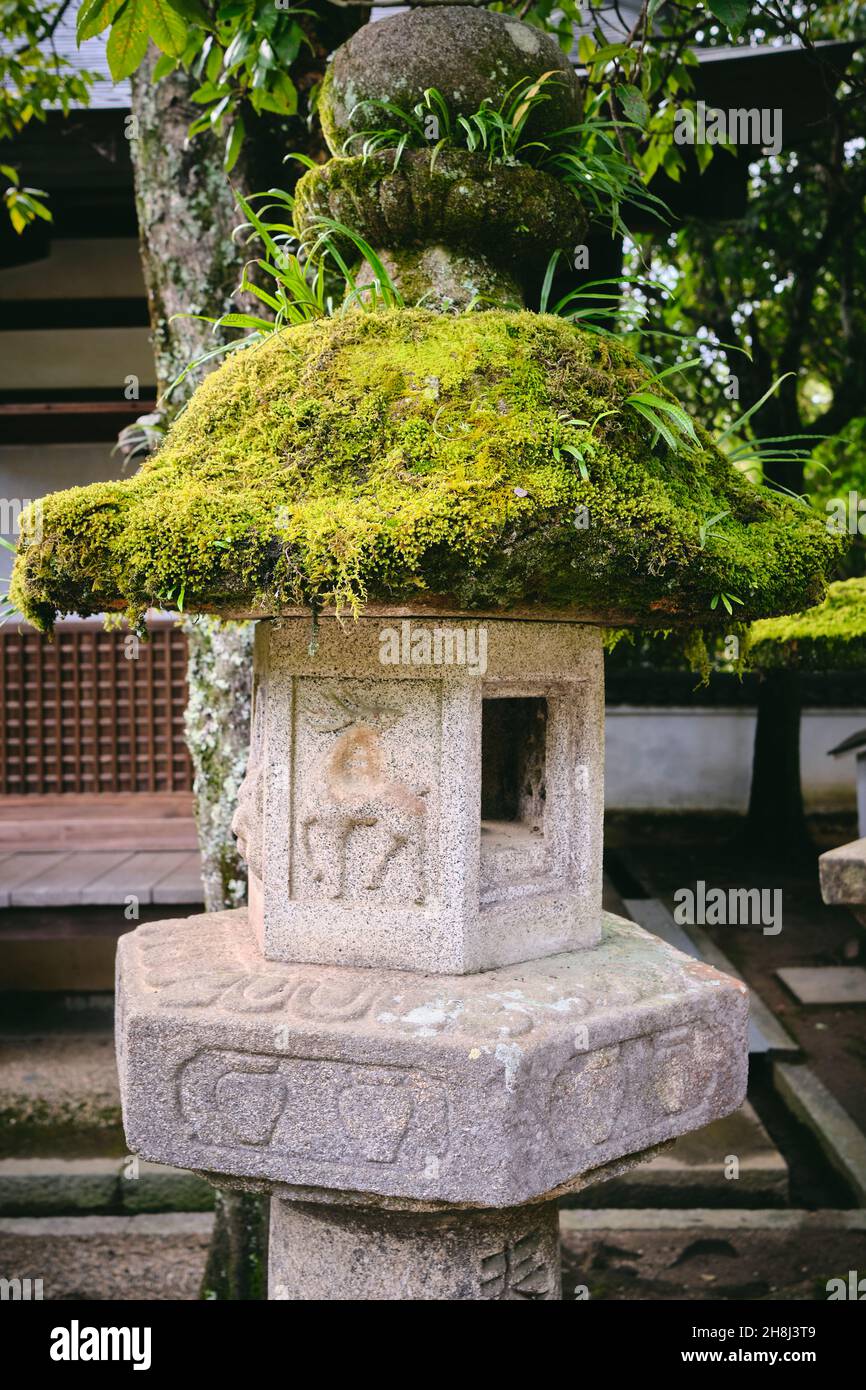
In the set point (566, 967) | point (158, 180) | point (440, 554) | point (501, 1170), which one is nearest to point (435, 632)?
point (440, 554)

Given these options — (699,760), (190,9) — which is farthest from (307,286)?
(699,760)

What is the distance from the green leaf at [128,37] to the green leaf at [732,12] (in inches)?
48.2

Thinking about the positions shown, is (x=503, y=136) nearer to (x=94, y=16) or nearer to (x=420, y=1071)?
(x=94, y=16)

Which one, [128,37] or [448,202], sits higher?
[128,37]

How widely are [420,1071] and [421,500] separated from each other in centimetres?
97

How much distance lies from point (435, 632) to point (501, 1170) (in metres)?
0.95

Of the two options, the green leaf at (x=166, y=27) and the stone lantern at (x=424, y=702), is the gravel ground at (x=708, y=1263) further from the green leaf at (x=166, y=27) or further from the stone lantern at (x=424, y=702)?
the green leaf at (x=166, y=27)

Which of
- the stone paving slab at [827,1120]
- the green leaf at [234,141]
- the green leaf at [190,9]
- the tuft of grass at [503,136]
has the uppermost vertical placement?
the green leaf at [234,141]

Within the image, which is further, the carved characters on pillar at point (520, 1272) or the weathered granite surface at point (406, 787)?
the carved characters on pillar at point (520, 1272)

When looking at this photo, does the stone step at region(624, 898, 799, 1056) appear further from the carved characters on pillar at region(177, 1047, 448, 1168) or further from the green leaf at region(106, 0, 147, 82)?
the green leaf at region(106, 0, 147, 82)

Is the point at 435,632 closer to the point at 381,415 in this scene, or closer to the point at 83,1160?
the point at 381,415

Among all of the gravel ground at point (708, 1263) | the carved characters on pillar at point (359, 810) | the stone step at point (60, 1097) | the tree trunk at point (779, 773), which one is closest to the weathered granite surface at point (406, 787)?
the carved characters on pillar at point (359, 810)

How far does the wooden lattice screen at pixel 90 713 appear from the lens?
631 centimetres

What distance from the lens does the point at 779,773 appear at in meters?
9.39
